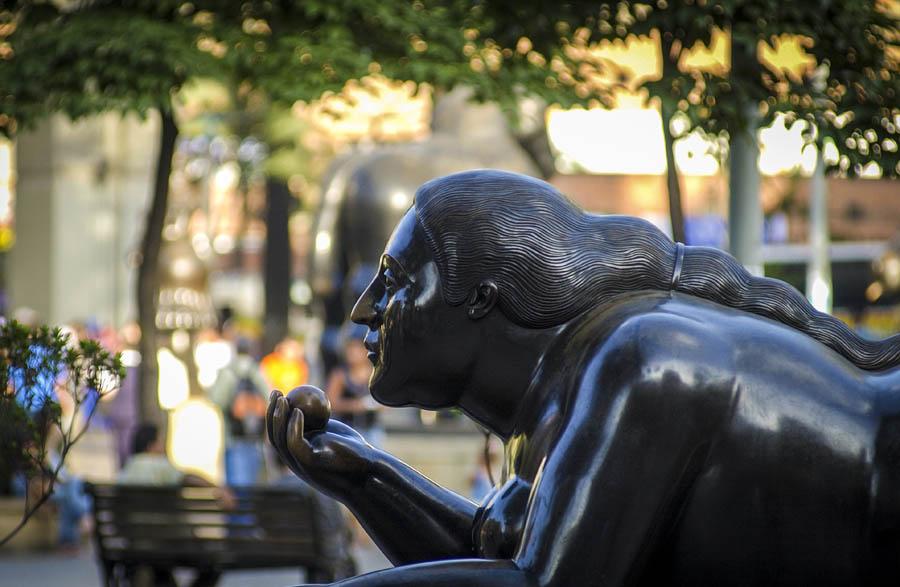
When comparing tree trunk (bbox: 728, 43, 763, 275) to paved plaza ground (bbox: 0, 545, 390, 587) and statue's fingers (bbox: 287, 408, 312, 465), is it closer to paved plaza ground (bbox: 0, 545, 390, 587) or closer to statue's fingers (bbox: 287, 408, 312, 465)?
paved plaza ground (bbox: 0, 545, 390, 587)

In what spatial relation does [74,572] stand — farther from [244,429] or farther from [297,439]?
[297,439]

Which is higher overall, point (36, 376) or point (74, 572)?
point (36, 376)

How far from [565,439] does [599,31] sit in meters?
4.53

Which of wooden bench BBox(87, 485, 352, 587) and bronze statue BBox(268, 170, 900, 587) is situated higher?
bronze statue BBox(268, 170, 900, 587)

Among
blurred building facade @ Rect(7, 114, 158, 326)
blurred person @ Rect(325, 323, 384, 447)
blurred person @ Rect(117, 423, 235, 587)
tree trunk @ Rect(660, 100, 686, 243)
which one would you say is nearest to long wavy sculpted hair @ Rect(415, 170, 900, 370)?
tree trunk @ Rect(660, 100, 686, 243)

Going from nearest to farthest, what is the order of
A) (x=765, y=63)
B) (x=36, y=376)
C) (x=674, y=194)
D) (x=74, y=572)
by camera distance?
(x=36, y=376) < (x=765, y=63) < (x=674, y=194) < (x=74, y=572)

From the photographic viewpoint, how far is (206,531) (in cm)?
826

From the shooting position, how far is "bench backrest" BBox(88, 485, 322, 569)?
320 inches

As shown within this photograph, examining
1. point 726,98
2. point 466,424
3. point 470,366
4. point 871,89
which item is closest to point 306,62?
point 726,98

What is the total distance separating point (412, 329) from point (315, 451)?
248 millimetres

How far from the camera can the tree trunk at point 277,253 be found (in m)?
28.0

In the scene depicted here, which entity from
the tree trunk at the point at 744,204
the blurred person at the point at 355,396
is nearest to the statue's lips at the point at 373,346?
the tree trunk at the point at 744,204

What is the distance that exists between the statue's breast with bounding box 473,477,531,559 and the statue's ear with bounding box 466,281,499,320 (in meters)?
0.24

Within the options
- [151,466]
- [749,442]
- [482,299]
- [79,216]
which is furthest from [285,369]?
[749,442]
